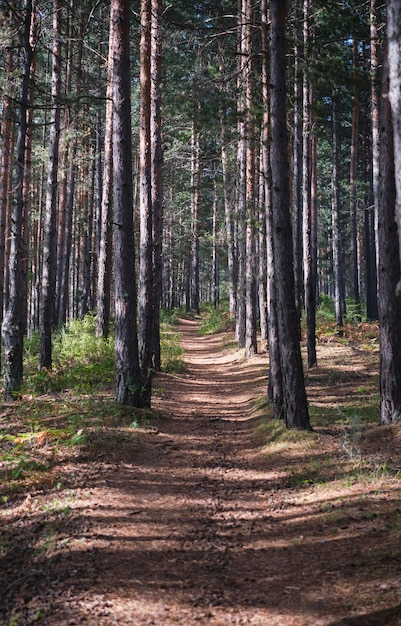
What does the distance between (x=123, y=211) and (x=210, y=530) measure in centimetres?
611

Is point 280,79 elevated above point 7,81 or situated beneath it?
situated beneath

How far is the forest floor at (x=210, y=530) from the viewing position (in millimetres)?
3896

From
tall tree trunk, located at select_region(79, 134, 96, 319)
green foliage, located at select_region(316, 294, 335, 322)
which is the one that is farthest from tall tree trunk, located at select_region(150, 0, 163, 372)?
green foliage, located at select_region(316, 294, 335, 322)

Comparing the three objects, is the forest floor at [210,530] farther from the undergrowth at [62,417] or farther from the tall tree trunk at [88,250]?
the tall tree trunk at [88,250]

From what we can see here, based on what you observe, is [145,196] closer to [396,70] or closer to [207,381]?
[207,381]

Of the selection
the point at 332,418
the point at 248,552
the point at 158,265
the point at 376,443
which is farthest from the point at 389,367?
the point at 158,265

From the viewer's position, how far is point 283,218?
8.47 m

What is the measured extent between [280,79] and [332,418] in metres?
5.90

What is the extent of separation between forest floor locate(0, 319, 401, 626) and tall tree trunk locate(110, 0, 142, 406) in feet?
4.10

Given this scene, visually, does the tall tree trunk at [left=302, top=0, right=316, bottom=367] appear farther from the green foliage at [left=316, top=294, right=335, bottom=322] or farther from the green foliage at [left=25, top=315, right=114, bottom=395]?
the green foliage at [left=316, top=294, right=335, bottom=322]

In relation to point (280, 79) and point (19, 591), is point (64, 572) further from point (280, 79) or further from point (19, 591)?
point (280, 79)

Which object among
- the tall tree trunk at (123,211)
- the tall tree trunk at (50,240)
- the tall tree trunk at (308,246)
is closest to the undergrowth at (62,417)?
the tall tree trunk at (50,240)

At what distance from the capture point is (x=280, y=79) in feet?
27.6

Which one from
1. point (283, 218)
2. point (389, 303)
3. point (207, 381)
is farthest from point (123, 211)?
point (207, 381)
